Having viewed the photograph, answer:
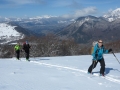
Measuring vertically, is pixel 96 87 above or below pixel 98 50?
below

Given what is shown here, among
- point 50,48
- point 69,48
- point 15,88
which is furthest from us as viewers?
point 69,48

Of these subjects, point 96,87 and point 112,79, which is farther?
point 112,79

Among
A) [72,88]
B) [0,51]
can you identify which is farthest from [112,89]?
[0,51]

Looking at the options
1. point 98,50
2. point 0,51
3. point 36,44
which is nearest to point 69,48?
point 36,44

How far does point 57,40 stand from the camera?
56781mm

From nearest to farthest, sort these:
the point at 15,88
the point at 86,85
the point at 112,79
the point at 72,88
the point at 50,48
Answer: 1. the point at 15,88
2. the point at 72,88
3. the point at 86,85
4. the point at 112,79
5. the point at 50,48

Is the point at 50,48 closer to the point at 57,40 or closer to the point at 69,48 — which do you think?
the point at 57,40

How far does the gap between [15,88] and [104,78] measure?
14.1ft

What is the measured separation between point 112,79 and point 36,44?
47.2 m

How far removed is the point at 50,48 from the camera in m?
54.8

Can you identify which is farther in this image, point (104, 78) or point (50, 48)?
point (50, 48)

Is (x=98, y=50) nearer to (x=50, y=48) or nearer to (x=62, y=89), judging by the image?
(x=62, y=89)

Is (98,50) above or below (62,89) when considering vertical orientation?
above

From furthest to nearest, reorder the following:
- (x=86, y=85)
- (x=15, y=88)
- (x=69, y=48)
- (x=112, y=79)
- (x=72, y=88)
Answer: (x=69, y=48)
(x=112, y=79)
(x=86, y=85)
(x=72, y=88)
(x=15, y=88)
